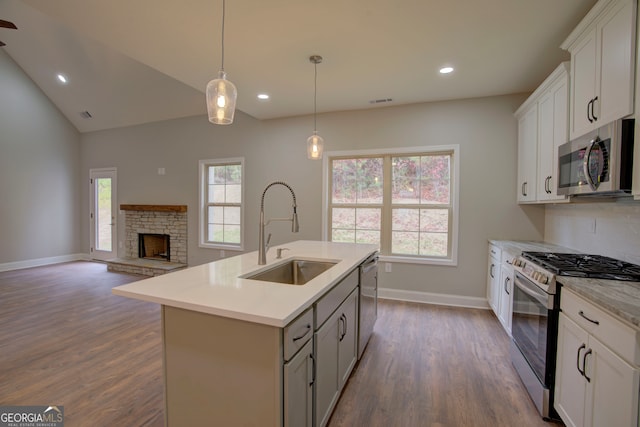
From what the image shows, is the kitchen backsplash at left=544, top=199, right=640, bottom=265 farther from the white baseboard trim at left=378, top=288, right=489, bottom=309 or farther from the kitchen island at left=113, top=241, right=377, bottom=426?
the kitchen island at left=113, top=241, right=377, bottom=426

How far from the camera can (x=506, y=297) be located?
277 cm

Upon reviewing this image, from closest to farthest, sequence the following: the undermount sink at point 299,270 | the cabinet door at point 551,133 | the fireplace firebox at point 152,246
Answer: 1. the undermount sink at point 299,270
2. the cabinet door at point 551,133
3. the fireplace firebox at point 152,246

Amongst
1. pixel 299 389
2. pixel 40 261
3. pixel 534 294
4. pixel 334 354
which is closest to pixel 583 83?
pixel 534 294

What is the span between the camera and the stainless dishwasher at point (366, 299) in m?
2.37

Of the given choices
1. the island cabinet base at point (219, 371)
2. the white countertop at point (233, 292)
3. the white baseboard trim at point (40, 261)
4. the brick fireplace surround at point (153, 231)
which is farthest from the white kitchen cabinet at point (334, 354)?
the white baseboard trim at point (40, 261)

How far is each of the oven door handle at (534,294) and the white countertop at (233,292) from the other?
1.22m

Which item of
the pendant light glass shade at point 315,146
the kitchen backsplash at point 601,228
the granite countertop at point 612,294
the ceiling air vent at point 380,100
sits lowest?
the granite countertop at point 612,294

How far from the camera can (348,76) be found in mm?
3100

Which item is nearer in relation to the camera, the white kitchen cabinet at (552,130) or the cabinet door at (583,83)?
the cabinet door at (583,83)

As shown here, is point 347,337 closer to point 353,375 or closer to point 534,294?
point 353,375

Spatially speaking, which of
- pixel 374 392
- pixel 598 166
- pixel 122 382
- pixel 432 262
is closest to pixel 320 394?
pixel 374 392

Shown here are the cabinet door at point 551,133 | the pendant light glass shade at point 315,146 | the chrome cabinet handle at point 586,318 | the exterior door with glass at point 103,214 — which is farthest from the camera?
the exterior door with glass at point 103,214

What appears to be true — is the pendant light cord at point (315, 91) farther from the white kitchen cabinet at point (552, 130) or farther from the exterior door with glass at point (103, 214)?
the exterior door with glass at point (103, 214)

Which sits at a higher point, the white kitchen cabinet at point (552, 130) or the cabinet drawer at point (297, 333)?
the white kitchen cabinet at point (552, 130)
